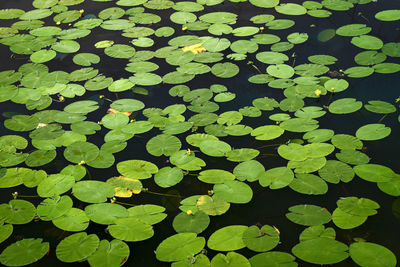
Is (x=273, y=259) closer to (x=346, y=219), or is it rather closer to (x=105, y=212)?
(x=346, y=219)

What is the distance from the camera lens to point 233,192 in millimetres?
2195

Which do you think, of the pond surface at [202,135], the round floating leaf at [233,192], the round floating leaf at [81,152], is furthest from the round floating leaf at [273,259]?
the round floating leaf at [81,152]

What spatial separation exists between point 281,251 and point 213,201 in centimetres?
41

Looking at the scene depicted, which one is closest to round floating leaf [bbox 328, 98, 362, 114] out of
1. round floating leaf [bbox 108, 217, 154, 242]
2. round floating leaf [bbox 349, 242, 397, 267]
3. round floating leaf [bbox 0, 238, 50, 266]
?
round floating leaf [bbox 349, 242, 397, 267]

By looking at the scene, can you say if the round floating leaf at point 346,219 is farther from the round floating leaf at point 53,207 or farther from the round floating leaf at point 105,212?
the round floating leaf at point 53,207

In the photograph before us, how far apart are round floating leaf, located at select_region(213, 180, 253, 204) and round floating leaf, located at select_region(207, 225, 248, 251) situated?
0.17m

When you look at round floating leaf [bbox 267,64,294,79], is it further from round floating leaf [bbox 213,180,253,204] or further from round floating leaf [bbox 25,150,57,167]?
round floating leaf [bbox 25,150,57,167]

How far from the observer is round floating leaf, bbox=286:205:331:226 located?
2.05 meters

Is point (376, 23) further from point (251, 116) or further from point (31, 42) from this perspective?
point (31, 42)

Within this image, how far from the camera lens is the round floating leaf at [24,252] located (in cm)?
197

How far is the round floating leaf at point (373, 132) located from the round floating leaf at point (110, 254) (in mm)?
1473

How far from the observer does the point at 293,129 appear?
256 cm

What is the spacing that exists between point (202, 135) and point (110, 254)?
914mm

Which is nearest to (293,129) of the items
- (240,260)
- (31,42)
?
(240,260)
